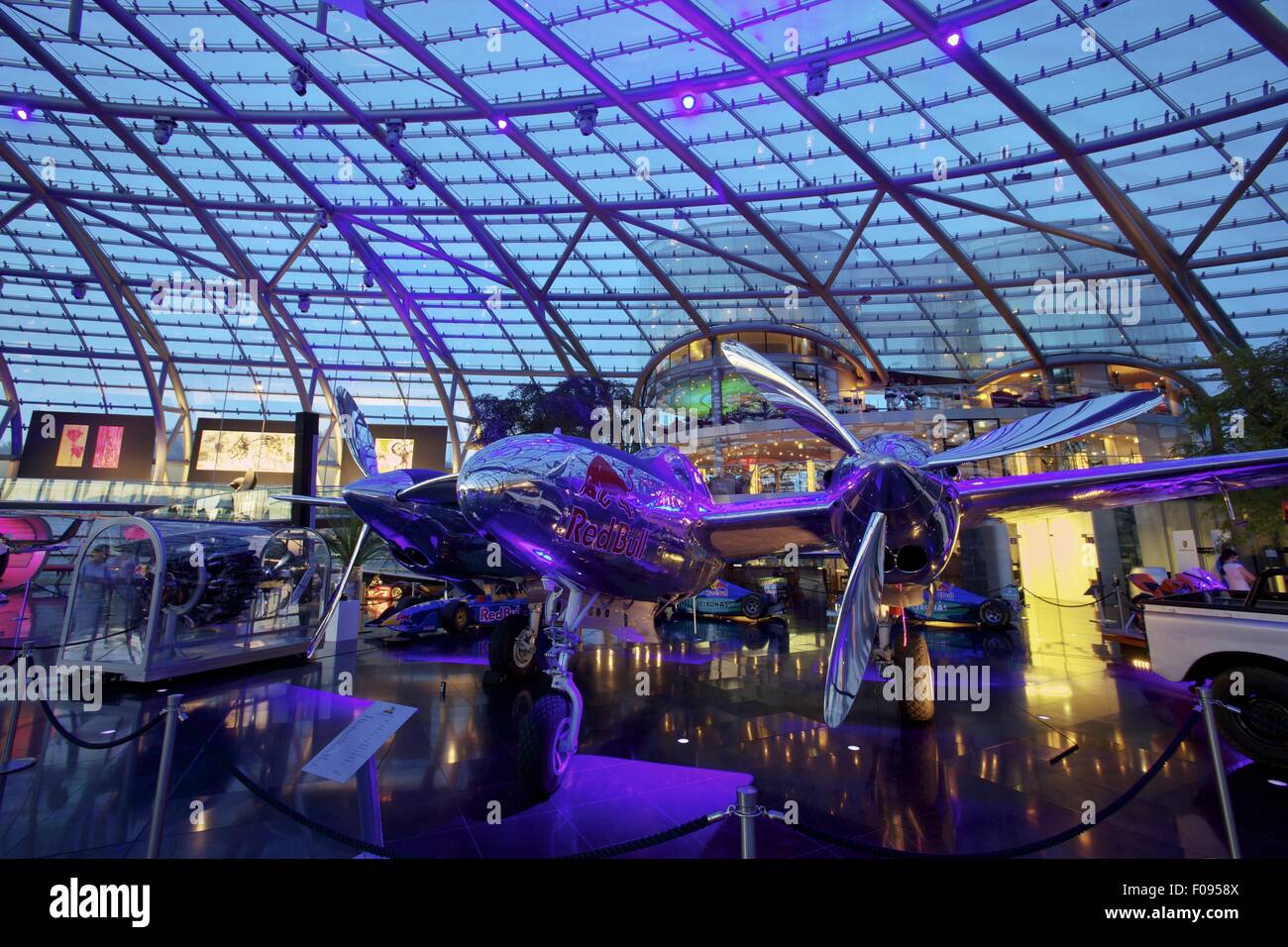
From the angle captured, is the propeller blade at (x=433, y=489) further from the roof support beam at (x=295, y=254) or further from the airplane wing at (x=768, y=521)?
the roof support beam at (x=295, y=254)

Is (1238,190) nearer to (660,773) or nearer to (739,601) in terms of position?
(739,601)

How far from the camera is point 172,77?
2245cm

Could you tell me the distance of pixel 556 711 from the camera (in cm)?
529

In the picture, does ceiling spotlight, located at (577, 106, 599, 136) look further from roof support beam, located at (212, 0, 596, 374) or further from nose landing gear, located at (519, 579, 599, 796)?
A: nose landing gear, located at (519, 579, 599, 796)

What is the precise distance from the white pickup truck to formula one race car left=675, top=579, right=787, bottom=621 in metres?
12.0

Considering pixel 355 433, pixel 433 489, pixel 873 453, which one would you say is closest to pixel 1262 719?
pixel 873 453

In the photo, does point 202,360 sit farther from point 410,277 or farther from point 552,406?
point 552,406

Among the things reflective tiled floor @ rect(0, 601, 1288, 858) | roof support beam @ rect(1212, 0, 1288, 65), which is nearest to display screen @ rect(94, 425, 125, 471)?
reflective tiled floor @ rect(0, 601, 1288, 858)

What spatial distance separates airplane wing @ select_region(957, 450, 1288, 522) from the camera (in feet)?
18.8

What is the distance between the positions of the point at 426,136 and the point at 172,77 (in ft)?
32.0

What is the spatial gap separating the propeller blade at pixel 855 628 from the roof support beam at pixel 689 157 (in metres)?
20.8

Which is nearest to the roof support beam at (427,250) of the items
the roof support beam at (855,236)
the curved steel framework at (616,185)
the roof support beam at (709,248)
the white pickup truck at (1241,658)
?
the curved steel framework at (616,185)

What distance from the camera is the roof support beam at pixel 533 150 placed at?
18.8 meters

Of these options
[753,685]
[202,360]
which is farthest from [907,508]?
[202,360]
